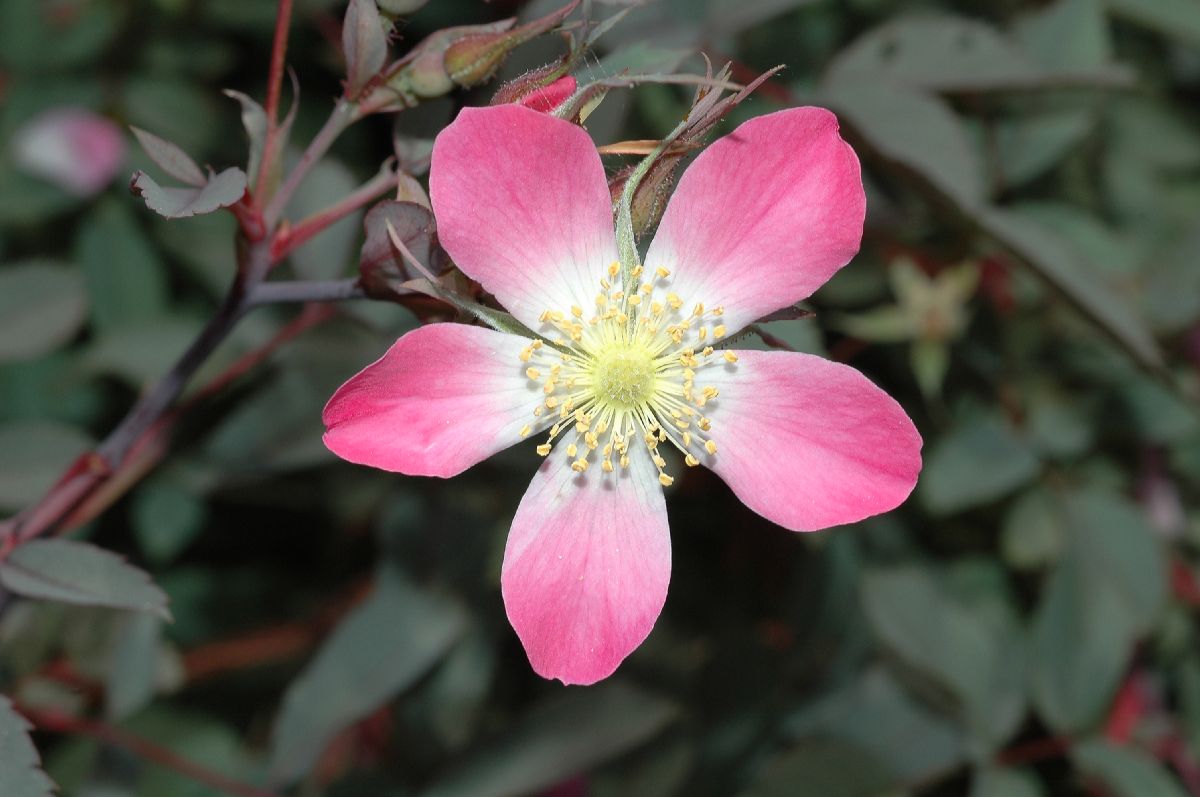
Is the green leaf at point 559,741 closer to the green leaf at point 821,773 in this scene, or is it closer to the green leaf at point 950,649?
the green leaf at point 821,773

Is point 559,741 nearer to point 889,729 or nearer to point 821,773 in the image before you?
point 821,773

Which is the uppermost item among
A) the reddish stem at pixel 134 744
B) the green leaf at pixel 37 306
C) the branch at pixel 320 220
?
the branch at pixel 320 220

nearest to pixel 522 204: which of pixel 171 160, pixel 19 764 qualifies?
pixel 171 160

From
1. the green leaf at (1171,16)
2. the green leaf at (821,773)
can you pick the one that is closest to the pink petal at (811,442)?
the green leaf at (821,773)

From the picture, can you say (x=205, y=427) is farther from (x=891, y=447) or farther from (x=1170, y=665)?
(x=1170, y=665)

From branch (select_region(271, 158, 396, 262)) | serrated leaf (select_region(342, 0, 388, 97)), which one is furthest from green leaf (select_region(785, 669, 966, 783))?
serrated leaf (select_region(342, 0, 388, 97))

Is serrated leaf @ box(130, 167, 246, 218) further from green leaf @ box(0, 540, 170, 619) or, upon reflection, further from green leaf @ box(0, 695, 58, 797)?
green leaf @ box(0, 695, 58, 797)
